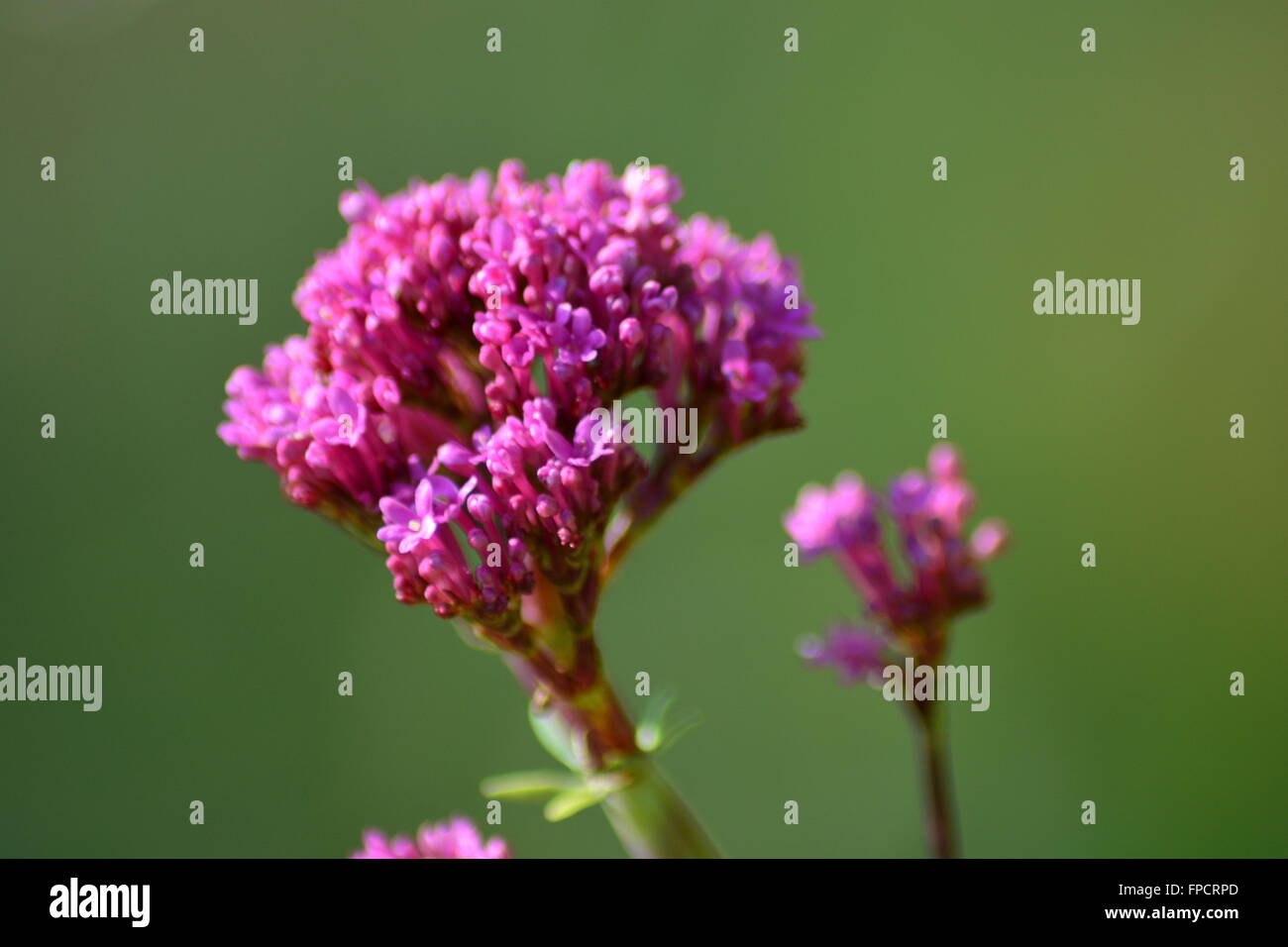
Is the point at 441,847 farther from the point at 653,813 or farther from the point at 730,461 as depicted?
the point at 730,461

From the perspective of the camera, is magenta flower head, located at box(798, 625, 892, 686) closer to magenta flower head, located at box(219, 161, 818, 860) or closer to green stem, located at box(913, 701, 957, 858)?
green stem, located at box(913, 701, 957, 858)

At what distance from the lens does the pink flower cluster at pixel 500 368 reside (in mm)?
2676

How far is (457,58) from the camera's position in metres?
10.1

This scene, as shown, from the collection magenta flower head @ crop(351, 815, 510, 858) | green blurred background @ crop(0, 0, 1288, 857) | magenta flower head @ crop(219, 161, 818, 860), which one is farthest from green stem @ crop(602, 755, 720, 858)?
green blurred background @ crop(0, 0, 1288, 857)

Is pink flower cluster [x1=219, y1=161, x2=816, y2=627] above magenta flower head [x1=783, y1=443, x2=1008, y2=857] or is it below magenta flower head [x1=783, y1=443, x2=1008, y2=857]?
above

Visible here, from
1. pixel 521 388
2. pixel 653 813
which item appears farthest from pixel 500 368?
pixel 653 813

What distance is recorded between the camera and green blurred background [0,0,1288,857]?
8.28m

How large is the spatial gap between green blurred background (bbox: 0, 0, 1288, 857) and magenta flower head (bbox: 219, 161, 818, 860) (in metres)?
5.10

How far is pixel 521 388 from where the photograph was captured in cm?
273

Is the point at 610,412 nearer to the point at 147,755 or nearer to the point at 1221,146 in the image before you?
the point at 147,755

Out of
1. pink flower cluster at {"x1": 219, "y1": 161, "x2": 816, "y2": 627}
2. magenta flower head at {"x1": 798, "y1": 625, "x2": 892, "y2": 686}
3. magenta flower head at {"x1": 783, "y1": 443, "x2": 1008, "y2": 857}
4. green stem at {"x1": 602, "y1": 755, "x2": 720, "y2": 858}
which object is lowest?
green stem at {"x1": 602, "y1": 755, "x2": 720, "y2": 858}

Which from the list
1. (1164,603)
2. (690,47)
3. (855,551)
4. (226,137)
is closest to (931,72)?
(690,47)

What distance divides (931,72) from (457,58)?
12.8 ft

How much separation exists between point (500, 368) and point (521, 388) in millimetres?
67
